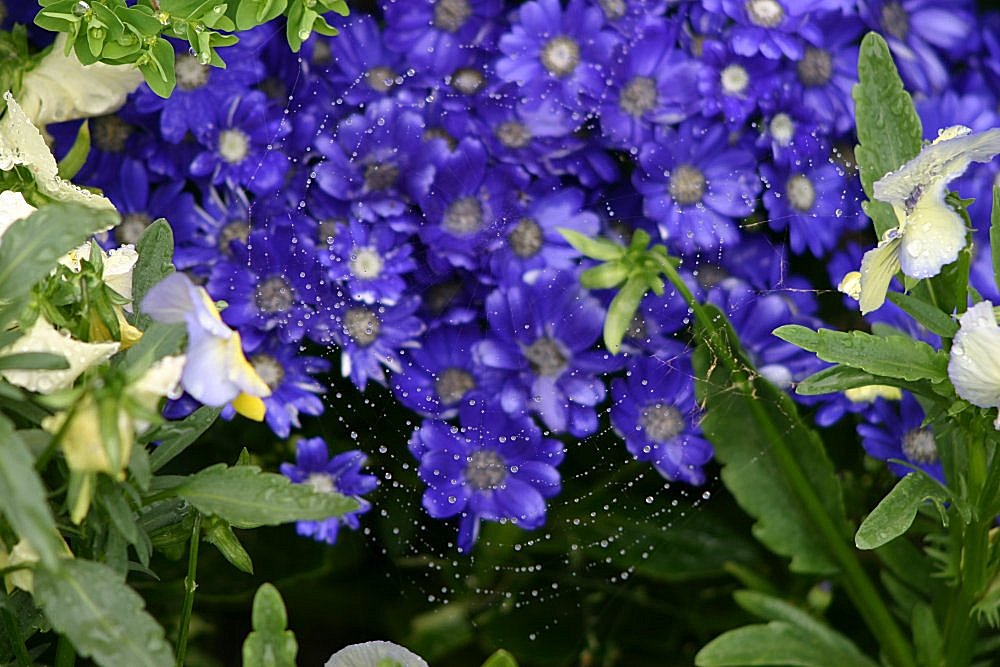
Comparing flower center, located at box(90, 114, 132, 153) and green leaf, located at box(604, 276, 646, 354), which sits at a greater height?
green leaf, located at box(604, 276, 646, 354)

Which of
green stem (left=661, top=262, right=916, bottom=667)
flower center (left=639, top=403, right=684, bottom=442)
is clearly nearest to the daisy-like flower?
flower center (left=639, top=403, right=684, bottom=442)

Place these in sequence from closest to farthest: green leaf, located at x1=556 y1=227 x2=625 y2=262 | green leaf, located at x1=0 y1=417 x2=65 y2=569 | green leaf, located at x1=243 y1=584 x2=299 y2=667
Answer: green leaf, located at x1=0 y1=417 x2=65 y2=569, green leaf, located at x1=243 y1=584 x2=299 y2=667, green leaf, located at x1=556 y1=227 x2=625 y2=262

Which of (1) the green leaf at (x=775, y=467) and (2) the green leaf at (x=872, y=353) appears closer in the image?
(2) the green leaf at (x=872, y=353)

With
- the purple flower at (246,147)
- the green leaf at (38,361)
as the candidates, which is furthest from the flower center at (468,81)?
the green leaf at (38,361)

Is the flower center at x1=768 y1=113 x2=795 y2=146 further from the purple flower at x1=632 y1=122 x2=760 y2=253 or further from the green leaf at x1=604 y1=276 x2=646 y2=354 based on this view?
the green leaf at x1=604 y1=276 x2=646 y2=354

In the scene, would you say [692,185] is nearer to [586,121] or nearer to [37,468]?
[586,121]

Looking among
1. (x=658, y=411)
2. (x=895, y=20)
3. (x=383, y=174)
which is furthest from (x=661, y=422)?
(x=895, y=20)

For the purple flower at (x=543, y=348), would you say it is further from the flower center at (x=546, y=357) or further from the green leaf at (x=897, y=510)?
the green leaf at (x=897, y=510)
